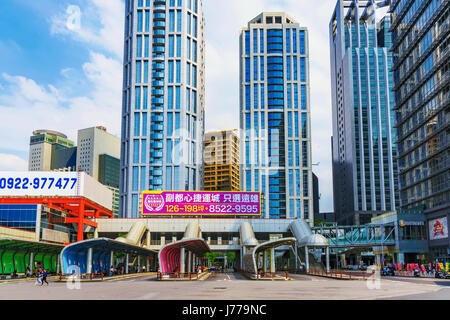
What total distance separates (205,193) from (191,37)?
6616 cm

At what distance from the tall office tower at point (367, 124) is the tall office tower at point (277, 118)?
26054mm

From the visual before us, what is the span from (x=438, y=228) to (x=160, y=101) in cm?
9009

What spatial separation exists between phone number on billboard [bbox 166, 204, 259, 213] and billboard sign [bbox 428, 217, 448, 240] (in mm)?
36032

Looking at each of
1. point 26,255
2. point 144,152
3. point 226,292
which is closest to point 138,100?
point 144,152

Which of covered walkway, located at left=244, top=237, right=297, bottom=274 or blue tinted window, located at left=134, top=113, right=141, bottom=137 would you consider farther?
blue tinted window, located at left=134, top=113, right=141, bottom=137

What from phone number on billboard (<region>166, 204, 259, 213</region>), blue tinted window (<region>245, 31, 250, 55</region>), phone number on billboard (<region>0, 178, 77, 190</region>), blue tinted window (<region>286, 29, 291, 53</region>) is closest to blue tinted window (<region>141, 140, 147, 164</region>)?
phone number on billboard (<region>166, 204, 259, 213</region>)

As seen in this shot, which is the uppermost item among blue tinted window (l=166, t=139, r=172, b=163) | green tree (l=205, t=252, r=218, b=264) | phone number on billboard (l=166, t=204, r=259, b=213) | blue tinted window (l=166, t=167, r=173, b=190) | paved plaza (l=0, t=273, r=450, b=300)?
blue tinted window (l=166, t=139, r=172, b=163)

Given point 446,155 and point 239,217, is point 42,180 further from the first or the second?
point 446,155

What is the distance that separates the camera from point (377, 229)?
9106 cm

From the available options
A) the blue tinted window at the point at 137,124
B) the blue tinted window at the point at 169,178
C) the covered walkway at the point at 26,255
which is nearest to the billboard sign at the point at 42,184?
the covered walkway at the point at 26,255

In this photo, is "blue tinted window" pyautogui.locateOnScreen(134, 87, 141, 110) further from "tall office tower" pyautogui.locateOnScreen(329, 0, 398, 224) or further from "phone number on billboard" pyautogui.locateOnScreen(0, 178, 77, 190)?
"tall office tower" pyautogui.locateOnScreen(329, 0, 398, 224)

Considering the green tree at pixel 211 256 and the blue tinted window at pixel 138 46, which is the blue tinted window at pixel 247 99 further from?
the green tree at pixel 211 256

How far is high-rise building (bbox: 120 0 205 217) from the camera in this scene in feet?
450

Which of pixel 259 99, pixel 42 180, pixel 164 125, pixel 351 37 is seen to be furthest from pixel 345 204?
pixel 42 180
